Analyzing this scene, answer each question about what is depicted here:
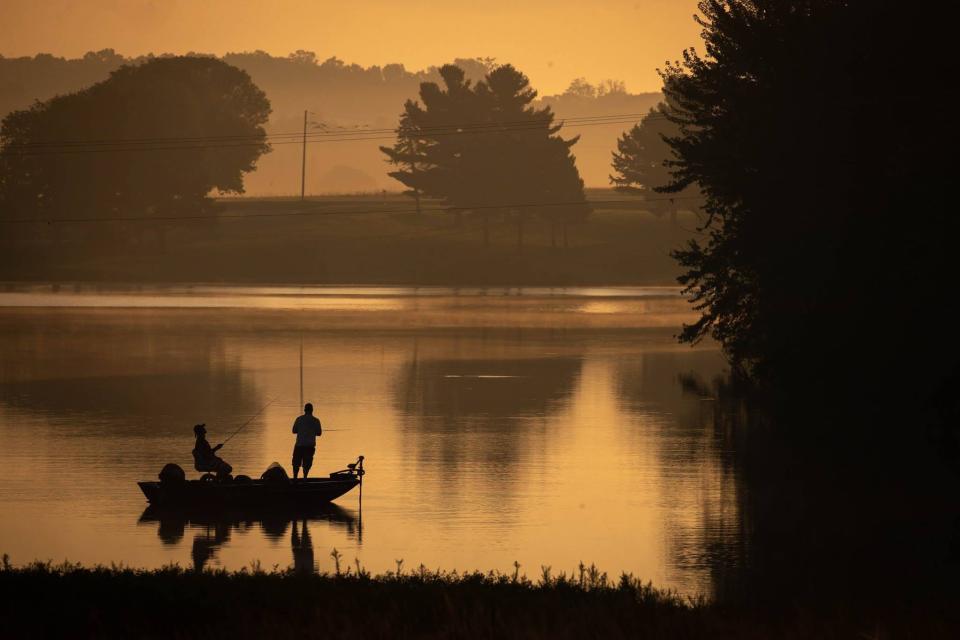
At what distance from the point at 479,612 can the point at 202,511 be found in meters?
13.0

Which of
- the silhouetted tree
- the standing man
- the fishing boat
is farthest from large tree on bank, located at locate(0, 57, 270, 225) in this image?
the fishing boat

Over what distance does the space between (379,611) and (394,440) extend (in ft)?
64.5

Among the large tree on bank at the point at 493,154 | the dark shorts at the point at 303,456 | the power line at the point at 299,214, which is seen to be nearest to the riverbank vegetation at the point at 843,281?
the dark shorts at the point at 303,456

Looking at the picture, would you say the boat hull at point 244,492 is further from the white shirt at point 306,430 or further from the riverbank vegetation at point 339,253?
the riverbank vegetation at point 339,253

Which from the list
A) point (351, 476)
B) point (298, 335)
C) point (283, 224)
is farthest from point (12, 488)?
point (283, 224)

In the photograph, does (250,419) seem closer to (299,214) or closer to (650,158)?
(650,158)

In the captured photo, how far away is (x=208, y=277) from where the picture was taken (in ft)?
444

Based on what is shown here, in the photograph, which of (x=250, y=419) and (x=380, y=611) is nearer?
(x=380, y=611)

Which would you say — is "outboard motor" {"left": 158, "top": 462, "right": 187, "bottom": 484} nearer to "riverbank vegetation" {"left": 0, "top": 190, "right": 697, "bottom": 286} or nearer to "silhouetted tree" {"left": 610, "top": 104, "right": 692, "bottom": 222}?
"riverbank vegetation" {"left": 0, "top": 190, "right": 697, "bottom": 286}

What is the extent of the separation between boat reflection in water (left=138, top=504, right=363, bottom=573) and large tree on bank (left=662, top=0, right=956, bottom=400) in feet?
43.1

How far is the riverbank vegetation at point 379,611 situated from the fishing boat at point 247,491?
7.95 metres

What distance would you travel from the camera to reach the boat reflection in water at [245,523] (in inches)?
934

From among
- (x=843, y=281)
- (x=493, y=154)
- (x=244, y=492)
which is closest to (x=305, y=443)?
(x=244, y=492)

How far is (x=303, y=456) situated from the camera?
27938 millimetres
